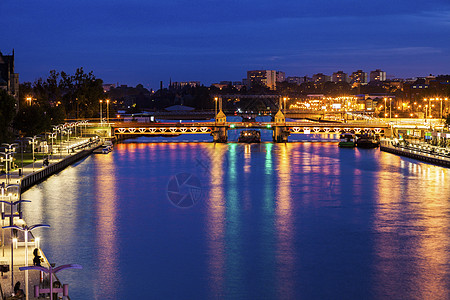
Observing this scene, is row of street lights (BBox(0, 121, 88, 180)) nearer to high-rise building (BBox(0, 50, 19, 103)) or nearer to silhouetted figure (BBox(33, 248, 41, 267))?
high-rise building (BBox(0, 50, 19, 103))

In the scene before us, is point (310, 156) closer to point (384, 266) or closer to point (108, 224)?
point (108, 224)

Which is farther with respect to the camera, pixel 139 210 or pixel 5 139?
pixel 5 139

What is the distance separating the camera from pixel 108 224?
36.4 meters

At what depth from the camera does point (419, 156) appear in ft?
237

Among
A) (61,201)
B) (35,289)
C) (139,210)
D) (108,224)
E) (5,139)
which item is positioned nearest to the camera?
(35,289)

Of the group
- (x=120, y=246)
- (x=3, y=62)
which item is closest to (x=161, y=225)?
(x=120, y=246)

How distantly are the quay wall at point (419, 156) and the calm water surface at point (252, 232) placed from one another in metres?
2.05

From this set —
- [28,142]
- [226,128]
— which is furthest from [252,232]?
[226,128]

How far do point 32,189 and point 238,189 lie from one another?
15.0 meters

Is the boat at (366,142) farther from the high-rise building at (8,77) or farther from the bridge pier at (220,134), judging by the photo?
the high-rise building at (8,77)

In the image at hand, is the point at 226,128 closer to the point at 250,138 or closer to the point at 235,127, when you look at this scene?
the point at 235,127

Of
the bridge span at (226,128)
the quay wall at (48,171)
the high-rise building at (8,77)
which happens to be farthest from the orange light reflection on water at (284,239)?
the high-rise building at (8,77)

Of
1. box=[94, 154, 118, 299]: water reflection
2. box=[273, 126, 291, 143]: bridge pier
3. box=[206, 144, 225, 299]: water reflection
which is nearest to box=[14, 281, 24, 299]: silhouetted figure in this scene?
box=[94, 154, 118, 299]: water reflection

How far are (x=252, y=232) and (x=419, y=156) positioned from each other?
4268 centimetres
